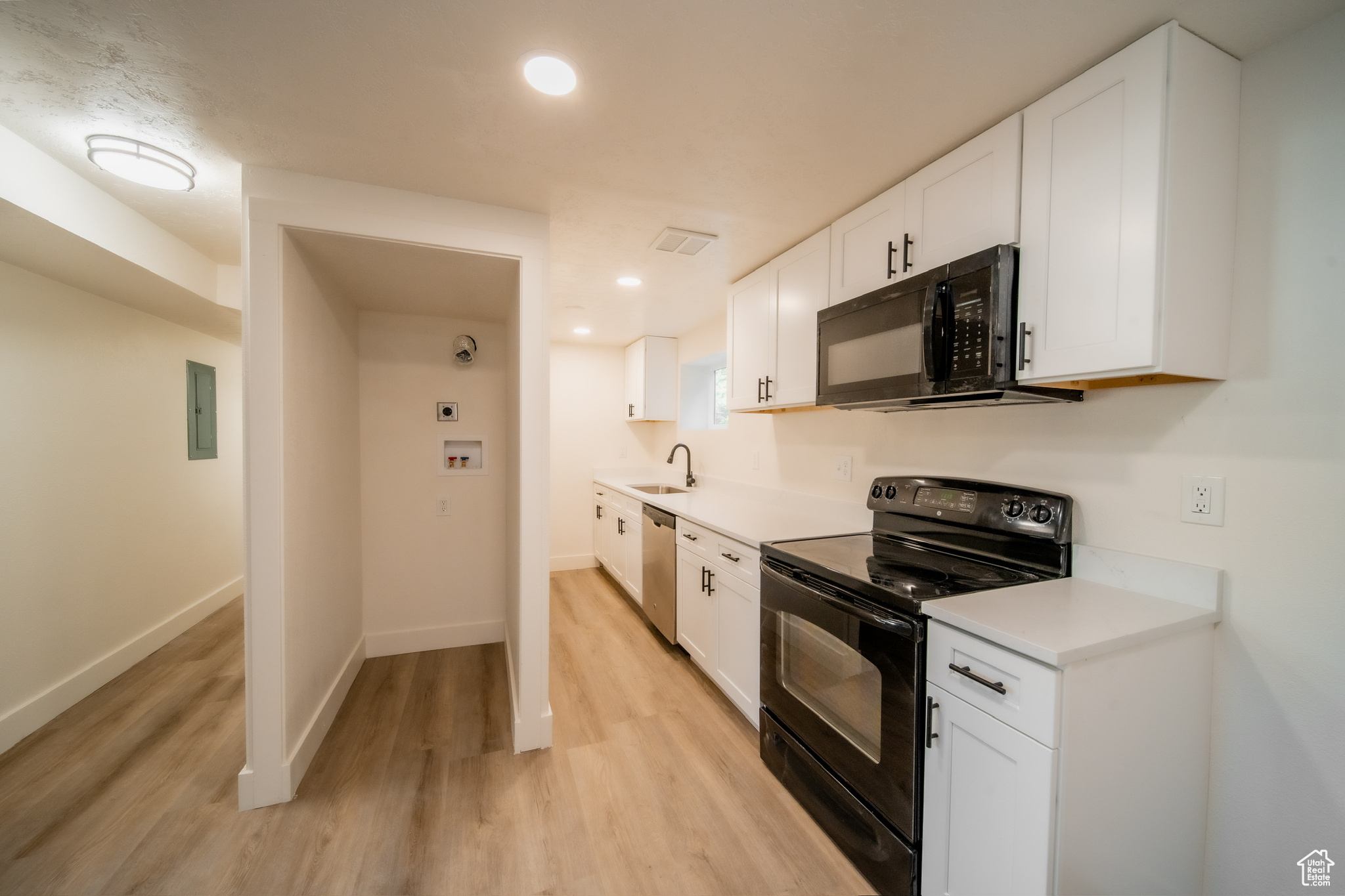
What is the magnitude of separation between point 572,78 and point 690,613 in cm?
247

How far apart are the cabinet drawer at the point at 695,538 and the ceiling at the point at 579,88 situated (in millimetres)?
1580

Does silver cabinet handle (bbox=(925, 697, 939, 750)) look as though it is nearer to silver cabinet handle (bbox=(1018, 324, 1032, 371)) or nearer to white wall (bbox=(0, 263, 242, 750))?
silver cabinet handle (bbox=(1018, 324, 1032, 371))

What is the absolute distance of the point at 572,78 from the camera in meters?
1.31

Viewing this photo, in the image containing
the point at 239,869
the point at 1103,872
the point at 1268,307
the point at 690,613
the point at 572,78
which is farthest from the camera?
the point at 690,613

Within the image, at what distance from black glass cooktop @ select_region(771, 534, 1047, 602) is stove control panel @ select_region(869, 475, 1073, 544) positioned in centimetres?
14

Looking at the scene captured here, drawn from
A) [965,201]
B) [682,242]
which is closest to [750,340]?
[682,242]

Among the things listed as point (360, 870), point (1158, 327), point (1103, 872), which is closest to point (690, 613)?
point (360, 870)

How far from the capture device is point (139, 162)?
5.30 feet

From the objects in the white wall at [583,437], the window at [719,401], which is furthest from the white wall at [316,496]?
the window at [719,401]

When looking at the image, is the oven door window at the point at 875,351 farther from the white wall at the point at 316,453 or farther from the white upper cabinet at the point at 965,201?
the white wall at the point at 316,453

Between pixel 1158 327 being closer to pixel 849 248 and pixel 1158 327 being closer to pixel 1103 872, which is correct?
pixel 849 248

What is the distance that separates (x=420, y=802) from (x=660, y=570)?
166 centimetres

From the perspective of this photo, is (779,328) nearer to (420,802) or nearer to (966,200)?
(966,200)

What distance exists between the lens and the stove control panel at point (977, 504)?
153 cm
